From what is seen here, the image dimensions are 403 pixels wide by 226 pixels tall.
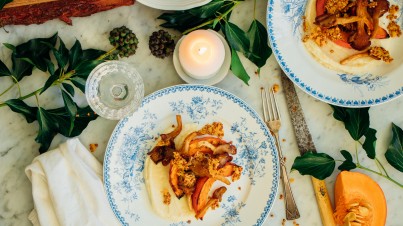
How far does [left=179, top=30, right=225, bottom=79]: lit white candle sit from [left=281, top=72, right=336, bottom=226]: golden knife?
0.19 metres

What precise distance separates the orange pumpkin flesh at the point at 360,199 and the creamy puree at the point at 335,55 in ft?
0.86

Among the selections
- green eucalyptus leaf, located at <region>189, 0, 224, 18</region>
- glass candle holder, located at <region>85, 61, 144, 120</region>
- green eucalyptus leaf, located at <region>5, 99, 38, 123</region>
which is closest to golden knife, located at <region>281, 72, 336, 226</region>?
green eucalyptus leaf, located at <region>189, 0, 224, 18</region>

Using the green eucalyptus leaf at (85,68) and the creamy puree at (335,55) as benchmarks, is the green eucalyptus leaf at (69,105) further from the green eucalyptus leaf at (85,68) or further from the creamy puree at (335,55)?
the creamy puree at (335,55)

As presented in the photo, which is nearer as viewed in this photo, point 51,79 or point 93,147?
point 51,79

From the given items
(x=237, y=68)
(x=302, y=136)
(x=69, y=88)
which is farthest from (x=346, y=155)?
(x=69, y=88)

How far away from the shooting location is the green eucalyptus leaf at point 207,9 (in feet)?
3.86

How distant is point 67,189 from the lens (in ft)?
3.99

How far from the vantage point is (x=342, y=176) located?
125 cm

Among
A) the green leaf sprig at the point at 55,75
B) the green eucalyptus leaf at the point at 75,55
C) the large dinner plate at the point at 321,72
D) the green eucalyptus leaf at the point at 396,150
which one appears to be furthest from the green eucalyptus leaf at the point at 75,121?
the green eucalyptus leaf at the point at 396,150

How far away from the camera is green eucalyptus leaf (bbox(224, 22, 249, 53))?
3.92ft

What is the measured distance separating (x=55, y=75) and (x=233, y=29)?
0.43 metres

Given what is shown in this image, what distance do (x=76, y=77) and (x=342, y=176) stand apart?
0.69 meters

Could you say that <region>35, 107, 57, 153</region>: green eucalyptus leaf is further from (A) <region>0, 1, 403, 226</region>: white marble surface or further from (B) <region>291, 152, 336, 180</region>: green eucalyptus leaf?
(B) <region>291, 152, 336, 180</region>: green eucalyptus leaf

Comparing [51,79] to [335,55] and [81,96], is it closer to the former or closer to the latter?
[81,96]
